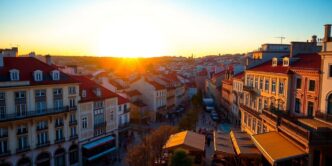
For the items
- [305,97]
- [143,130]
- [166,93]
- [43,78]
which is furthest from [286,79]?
[166,93]

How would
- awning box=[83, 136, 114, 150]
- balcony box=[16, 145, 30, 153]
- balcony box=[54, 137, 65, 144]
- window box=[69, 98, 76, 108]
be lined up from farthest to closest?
awning box=[83, 136, 114, 150]
window box=[69, 98, 76, 108]
balcony box=[54, 137, 65, 144]
balcony box=[16, 145, 30, 153]

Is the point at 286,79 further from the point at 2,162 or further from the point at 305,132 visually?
the point at 2,162

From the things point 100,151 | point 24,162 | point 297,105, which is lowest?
point 100,151

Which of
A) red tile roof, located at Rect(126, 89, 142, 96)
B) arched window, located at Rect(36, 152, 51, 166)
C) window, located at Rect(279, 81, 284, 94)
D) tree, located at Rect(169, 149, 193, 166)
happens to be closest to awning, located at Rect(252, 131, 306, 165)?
tree, located at Rect(169, 149, 193, 166)

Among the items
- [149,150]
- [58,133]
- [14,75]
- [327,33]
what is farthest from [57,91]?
[327,33]

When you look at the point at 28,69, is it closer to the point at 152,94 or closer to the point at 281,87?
the point at 281,87

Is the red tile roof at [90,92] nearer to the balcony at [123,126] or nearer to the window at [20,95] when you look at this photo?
the balcony at [123,126]

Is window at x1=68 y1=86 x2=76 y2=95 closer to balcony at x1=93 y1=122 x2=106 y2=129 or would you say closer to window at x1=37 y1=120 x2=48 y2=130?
window at x1=37 y1=120 x2=48 y2=130
